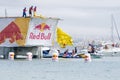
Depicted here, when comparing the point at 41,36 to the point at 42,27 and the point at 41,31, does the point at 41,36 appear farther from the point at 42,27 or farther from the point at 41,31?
the point at 42,27

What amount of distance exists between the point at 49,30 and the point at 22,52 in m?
5.70

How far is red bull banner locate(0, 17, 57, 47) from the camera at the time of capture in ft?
276

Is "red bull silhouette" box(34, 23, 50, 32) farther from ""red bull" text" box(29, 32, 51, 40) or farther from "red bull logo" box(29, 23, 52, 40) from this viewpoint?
""red bull" text" box(29, 32, 51, 40)

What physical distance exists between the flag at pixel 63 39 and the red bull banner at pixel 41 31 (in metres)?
12.7

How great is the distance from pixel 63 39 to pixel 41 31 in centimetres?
1602

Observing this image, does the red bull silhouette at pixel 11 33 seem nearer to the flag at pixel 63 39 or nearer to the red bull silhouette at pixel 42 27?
the red bull silhouette at pixel 42 27

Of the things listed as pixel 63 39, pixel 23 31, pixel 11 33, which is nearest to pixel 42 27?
pixel 23 31

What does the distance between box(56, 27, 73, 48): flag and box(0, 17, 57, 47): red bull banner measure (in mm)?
14123

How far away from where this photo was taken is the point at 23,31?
84500 millimetres

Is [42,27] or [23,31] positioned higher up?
[42,27]

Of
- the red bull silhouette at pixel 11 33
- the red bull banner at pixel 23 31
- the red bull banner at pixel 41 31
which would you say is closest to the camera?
the red bull banner at pixel 23 31

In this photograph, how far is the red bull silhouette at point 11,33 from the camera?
3327 inches

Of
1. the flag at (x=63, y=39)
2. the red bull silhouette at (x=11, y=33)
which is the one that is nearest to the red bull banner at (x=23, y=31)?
the red bull silhouette at (x=11, y=33)

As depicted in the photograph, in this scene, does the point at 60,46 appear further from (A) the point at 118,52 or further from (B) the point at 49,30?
(A) the point at 118,52
